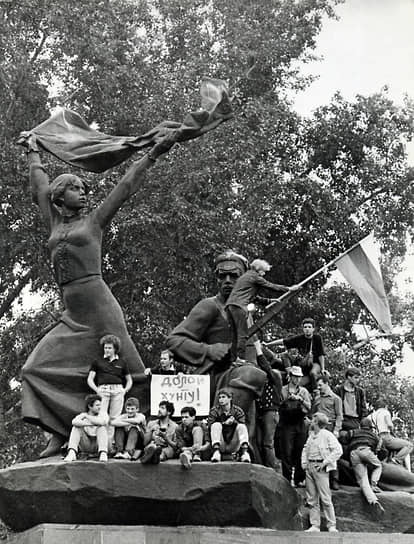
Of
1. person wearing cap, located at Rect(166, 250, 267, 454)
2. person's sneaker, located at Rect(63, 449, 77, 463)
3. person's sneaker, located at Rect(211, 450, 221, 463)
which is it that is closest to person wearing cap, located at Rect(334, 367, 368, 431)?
person wearing cap, located at Rect(166, 250, 267, 454)

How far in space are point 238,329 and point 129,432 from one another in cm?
Answer: 190

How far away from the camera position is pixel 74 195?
1082 centimetres

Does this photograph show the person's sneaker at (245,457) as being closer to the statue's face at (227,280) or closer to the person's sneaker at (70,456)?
the person's sneaker at (70,456)

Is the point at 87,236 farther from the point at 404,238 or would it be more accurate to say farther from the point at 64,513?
the point at 404,238

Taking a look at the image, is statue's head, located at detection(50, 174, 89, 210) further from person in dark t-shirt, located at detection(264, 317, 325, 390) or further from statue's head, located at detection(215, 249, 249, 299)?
person in dark t-shirt, located at detection(264, 317, 325, 390)

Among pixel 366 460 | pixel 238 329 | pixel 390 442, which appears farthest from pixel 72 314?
pixel 390 442

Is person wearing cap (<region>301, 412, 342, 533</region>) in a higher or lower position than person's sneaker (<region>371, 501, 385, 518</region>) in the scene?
higher

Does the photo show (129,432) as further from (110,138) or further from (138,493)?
(110,138)

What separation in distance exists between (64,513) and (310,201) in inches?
536

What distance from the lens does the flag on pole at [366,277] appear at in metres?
12.9

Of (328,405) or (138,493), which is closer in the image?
(138,493)

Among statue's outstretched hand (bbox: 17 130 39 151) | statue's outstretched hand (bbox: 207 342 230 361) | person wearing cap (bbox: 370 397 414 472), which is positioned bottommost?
person wearing cap (bbox: 370 397 414 472)

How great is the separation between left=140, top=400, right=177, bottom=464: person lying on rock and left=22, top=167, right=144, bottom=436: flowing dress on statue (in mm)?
543

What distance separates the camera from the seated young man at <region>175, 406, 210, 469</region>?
31.1ft
